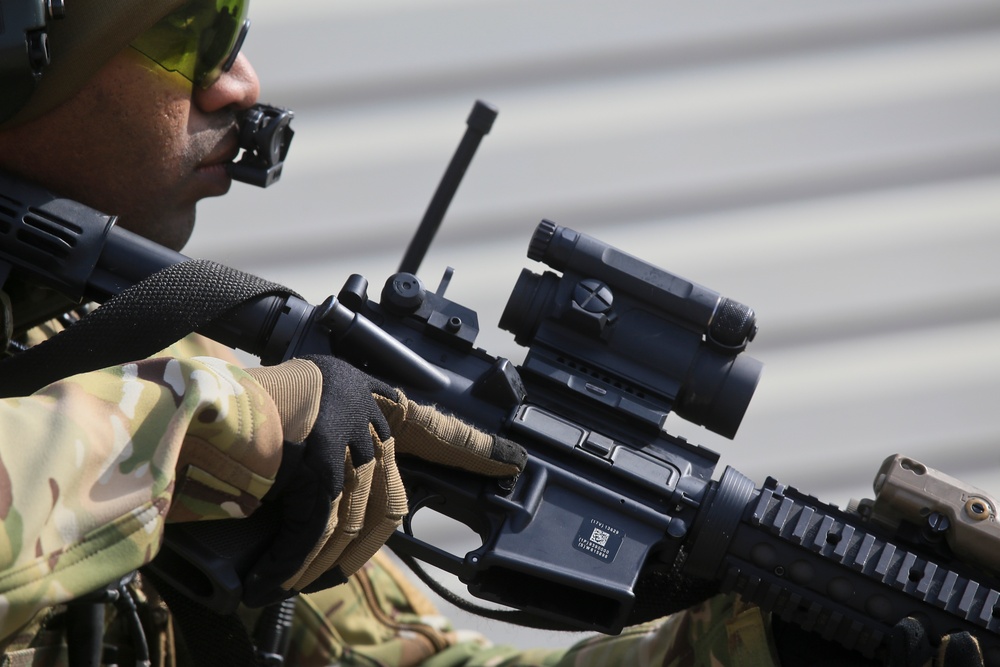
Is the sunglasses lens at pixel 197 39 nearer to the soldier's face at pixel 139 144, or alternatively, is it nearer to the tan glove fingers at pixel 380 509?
the soldier's face at pixel 139 144

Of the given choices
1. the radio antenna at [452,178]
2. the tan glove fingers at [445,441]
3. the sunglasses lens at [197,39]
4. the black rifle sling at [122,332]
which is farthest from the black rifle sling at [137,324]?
the radio antenna at [452,178]

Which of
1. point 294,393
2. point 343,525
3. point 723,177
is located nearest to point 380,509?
point 343,525

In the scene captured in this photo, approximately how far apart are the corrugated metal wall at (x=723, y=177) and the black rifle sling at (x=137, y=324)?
140 cm

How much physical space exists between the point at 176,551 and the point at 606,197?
6.03 ft

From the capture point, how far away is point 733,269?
2.94 meters

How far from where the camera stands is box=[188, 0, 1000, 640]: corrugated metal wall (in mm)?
2865

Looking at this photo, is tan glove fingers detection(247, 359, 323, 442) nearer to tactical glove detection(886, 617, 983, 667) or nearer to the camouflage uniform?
the camouflage uniform

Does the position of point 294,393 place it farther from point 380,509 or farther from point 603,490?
point 603,490

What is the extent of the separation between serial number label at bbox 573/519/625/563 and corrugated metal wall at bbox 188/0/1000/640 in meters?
1.39

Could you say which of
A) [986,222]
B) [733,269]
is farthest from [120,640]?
[986,222]

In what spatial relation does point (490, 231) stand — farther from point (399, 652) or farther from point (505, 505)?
point (505, 505)

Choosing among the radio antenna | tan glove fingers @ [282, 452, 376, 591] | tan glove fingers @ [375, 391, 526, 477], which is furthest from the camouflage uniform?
the radio antenna

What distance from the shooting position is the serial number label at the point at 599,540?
1537mm

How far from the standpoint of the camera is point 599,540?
60.8 inches
